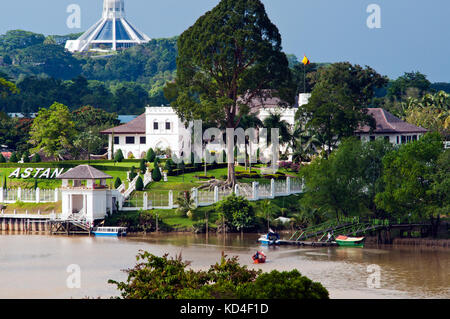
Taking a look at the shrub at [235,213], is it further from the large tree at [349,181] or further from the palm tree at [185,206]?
the large tree at [349,181]

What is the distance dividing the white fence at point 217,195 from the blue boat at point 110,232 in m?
3.50

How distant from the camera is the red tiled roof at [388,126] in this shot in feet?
299

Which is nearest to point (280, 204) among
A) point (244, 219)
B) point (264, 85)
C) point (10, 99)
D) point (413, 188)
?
point (244, 219)

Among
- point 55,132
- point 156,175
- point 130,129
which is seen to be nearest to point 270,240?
point 156,175

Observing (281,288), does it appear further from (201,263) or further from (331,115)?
(331,115)

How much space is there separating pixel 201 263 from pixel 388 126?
45.7m

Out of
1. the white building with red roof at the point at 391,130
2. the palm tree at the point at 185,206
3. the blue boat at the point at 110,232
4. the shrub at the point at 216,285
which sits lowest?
the blue boat at the point at 110,232

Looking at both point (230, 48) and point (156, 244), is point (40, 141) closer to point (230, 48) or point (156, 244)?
point (230, 48)

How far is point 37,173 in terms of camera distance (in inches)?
2987

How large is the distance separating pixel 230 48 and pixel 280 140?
1248 cm

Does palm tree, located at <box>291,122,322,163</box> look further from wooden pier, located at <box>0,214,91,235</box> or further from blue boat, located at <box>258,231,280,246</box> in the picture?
wooden pier, located at <box>0,214,91,235</box>

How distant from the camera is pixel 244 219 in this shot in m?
66.4

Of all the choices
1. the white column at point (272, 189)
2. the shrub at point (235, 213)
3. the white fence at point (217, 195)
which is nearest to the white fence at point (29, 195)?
the white fence at point (217, 195)

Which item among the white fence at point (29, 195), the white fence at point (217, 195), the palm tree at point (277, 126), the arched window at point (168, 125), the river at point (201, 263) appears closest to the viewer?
the river at point (201, 263)
